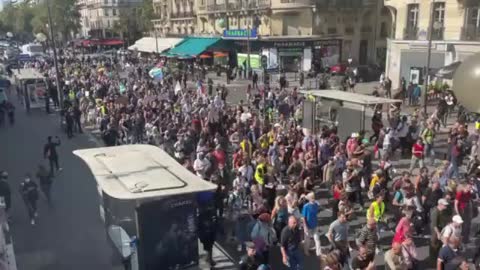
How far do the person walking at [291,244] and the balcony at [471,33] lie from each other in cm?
2237

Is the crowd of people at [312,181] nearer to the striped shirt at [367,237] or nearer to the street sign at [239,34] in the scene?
the striped shirt at [367,237]

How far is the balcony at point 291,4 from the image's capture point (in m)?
41.9

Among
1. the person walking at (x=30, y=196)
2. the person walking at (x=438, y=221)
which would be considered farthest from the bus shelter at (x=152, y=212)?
the person walking at (x=438, y=221)

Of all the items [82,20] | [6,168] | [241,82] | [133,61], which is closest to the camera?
[6,168]

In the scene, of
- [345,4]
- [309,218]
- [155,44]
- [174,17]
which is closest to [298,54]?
[345,4]

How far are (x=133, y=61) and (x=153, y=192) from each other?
1918 inches

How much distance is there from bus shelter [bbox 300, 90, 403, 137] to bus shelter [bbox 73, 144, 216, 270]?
925 cm

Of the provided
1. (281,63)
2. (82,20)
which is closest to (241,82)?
(281,63)

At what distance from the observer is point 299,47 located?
41688 mm

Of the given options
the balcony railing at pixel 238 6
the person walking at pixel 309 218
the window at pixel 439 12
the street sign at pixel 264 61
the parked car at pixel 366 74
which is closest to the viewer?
the person walking at pixel 309 218

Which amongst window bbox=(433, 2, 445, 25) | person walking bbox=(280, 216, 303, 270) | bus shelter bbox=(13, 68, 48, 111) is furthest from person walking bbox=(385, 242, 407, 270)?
window bbox=(433, 2, 445, 25)

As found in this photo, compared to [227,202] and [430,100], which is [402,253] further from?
[430,100]

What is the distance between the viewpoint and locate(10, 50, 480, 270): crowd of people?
26.3 feet

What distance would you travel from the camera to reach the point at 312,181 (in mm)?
11445
